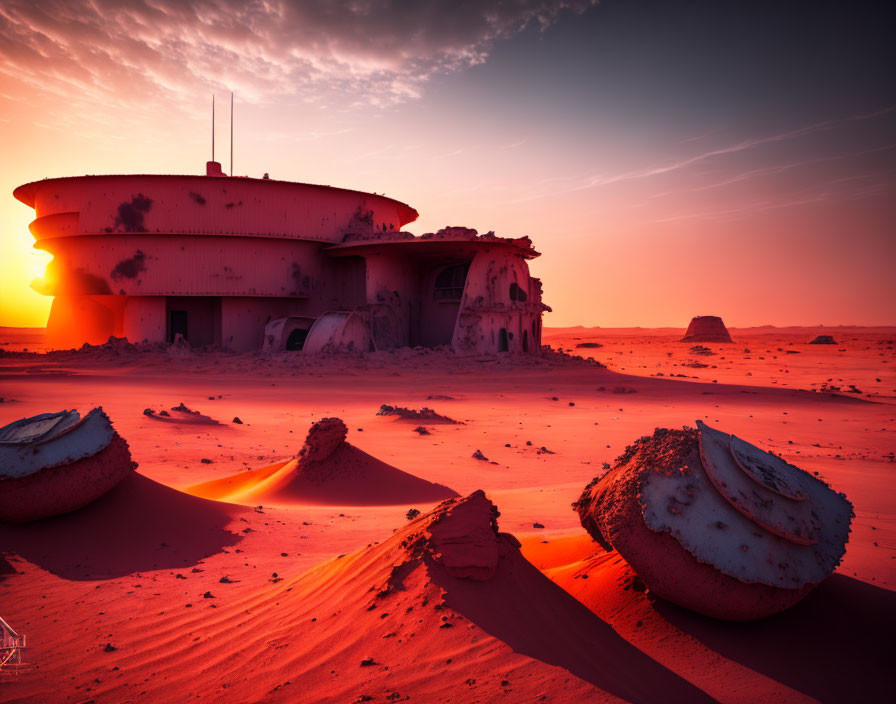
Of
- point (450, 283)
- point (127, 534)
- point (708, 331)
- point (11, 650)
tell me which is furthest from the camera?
point (708, 331)

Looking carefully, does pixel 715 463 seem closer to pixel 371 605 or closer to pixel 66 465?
pixel 371 605

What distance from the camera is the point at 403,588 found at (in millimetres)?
3611

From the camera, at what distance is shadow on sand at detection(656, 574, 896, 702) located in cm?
316

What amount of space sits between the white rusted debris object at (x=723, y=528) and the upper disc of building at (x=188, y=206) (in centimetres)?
2245

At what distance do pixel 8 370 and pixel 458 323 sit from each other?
47.4ft

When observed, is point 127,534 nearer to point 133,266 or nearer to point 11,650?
point 11,650

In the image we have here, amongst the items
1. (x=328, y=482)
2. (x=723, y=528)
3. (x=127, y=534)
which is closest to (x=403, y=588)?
(x=723, y=528)

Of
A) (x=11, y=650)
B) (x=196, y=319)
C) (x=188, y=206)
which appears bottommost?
(x=11, y=650)

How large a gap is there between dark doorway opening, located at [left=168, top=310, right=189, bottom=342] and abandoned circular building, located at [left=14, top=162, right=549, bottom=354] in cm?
5

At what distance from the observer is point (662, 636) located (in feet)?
11.8

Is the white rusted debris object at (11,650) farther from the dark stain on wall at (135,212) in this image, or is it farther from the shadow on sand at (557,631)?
the dark stain on wall at (135,212)

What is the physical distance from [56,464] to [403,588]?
4.16 meters

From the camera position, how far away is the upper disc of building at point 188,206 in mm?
23469

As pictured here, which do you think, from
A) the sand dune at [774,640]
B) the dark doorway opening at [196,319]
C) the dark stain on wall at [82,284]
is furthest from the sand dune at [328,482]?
the dark stain on wall at [82,284]
